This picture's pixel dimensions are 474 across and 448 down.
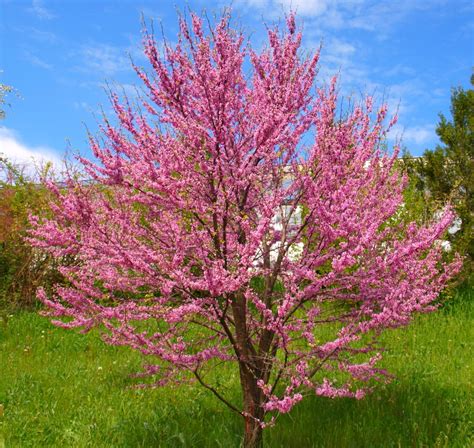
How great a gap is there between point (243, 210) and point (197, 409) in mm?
2922

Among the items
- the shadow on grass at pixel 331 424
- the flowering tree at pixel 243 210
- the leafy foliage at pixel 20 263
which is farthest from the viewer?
the leafy foliage at pixel 20 263

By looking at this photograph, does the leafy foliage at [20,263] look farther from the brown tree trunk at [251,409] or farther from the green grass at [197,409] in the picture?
the brown tree trunk at [251,409]

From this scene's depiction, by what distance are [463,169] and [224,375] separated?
1046 cm

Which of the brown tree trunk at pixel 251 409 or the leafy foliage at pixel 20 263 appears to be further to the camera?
the leafy foliage at pixel 20 263

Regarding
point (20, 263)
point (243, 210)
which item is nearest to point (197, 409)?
point (243, 210)

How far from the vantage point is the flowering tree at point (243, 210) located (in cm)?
468

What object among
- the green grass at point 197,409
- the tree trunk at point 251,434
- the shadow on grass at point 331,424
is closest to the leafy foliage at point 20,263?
the green grass at point 197,409

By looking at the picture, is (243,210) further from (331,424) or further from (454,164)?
(454,164)

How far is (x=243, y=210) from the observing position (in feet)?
17.3

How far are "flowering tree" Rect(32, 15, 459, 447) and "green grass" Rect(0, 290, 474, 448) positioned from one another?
0.97 m

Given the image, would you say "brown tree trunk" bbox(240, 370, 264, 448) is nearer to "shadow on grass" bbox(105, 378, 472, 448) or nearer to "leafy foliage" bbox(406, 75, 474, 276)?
"shadow on grass" bbox(105, 378, 472, 448)

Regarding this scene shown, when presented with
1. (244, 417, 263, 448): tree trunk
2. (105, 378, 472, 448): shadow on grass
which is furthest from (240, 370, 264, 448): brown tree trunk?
(105, 378, 472, 448): shadow on grass

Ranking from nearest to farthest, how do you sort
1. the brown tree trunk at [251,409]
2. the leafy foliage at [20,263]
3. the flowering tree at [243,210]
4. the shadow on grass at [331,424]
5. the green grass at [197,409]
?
1. the flowering tree at [243,210]
2. the brown tree trunk at [251,409]
3. the shadow on grass at [331,424]
4. the green grass at [197,409]
5. the leafy foliage at [20,263]

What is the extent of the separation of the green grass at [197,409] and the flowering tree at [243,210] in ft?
3.17
